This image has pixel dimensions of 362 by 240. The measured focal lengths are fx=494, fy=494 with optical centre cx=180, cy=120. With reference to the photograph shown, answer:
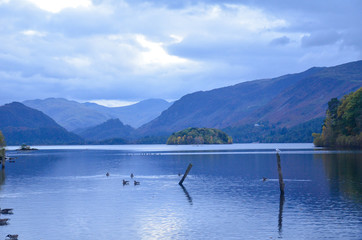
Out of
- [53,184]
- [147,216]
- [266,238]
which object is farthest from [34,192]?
[266,238]

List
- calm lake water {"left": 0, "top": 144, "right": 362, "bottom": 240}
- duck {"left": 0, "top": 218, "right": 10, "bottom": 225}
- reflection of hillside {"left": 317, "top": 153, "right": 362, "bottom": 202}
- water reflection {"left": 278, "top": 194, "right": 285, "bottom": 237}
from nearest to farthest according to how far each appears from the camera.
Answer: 1. calm lake water {"left": 0, "top": 144, "right": 362, "bottom": 240}
2. water reflection {"left": 278, "top": 194, "right": 285, "bottom": 237}
3. duck {"left": 0, "top": 218, "right": 10, "bottom": 225}
4. reflection of hillside {"left": 317, "top": 153, "right": 362, "bottom": 202}

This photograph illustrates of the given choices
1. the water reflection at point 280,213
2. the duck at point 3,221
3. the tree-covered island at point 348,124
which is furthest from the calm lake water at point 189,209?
the tree-covered island at point 348,124

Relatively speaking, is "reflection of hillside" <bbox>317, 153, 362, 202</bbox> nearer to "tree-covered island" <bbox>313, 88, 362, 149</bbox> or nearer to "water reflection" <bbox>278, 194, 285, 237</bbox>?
"water reflection" <bbox>278, 194, 285, 237</bbox>

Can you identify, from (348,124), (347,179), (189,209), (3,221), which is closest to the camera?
(3,221)

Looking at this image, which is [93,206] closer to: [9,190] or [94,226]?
[94,226]

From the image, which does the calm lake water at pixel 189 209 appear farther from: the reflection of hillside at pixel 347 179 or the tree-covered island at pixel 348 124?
the tree-covered island at pixel 348 124

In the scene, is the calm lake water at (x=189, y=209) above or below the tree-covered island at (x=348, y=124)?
below

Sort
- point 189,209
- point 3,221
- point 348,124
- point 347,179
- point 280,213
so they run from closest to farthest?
point 3,221 → point 280,213 → point 189,209 → point 347,179 → point 348,124

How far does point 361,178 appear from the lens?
72.8 m

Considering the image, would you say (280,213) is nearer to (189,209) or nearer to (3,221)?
(189,209)

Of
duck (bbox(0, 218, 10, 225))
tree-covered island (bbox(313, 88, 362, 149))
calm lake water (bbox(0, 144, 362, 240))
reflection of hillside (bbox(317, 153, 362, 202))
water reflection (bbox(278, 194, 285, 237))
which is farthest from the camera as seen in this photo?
tree-covered island (bbox(313, 88, 362, 149))

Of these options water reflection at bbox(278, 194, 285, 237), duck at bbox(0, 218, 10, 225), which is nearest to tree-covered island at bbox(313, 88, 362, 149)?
water reflection at bbox(278, 194, 285, 237)

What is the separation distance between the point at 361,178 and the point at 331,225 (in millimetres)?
35907

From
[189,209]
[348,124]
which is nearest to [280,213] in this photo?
[189,209]
